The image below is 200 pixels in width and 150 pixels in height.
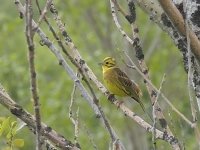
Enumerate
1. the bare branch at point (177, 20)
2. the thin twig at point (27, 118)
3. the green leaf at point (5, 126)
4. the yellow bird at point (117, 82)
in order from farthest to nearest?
the yellow bird at point (117, 82) < the green leaf at point (5, 126) < the thin twig at point (27, 118) < the bare branch at point (177, 20)

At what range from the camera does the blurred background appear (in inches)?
494

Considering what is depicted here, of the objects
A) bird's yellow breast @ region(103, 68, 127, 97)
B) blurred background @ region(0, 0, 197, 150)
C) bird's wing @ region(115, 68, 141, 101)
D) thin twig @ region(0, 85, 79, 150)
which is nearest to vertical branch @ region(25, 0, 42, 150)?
thin twig @ region(0, 85, 79, 150)

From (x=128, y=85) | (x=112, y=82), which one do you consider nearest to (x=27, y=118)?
(x=128, y=85)

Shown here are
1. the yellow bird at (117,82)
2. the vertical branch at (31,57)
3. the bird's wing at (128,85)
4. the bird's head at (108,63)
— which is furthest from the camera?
the bird's head at (108,63)

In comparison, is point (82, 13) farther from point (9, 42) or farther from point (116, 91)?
point (116, 91)

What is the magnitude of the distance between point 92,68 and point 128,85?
7.27 metres

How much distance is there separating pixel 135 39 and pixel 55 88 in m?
9.87

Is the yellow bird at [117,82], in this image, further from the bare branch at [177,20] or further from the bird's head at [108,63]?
the bare branch at [177,20]

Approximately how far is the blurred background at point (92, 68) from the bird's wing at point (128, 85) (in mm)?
5434

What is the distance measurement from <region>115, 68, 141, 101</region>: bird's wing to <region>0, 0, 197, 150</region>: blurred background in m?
5.43

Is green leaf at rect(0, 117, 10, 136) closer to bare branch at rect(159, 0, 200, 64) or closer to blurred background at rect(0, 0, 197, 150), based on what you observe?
bare branch at rect(159, 0, 200, 64)

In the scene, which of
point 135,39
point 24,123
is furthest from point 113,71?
point 24,123

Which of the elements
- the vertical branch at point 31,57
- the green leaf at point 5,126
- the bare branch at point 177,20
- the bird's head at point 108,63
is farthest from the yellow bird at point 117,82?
the vertical branch at point 31,57

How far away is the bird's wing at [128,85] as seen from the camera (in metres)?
5.89
